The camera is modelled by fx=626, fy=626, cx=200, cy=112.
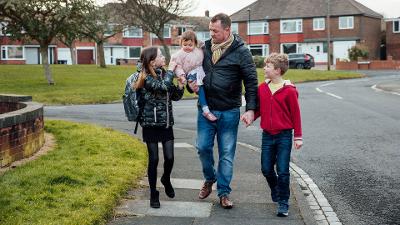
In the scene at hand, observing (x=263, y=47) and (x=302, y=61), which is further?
(x=263, y=47)

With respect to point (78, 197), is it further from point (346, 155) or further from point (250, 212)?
point (346, 155)

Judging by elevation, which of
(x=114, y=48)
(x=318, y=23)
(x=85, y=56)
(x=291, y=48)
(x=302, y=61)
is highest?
(x=318, y=23)

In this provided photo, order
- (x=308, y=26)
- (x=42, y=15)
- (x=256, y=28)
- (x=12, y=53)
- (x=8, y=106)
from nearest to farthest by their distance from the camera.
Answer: (x=8, y=106) < (x=42, y=15) < (x=308, y=26) < (x=12, y=53) < (x=256, y=28)

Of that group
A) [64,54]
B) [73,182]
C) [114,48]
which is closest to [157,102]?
[73,182]

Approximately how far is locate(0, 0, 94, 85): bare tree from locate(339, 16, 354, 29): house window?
154ft

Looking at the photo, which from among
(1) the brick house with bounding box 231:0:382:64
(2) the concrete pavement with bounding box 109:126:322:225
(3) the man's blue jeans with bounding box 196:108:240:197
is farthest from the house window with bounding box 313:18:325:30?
(3) the man's blue jeans with bounding box 196:108:240:197

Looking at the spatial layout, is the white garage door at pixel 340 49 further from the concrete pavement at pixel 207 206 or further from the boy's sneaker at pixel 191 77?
the boy's sneaker at pixel 191 77

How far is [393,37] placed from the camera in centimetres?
7219

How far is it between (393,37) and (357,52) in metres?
11.7

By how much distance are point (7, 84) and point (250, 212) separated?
27.7 meters

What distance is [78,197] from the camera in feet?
22.6

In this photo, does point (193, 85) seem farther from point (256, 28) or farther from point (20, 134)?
point (256, 28)

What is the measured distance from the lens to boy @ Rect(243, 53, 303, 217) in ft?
22.0

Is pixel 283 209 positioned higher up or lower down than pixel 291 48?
lower down
